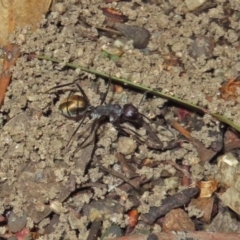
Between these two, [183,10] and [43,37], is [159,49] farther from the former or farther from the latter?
[43,37]

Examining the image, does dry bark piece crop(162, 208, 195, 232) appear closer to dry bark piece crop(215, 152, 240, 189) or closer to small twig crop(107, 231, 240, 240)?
small twig crop(107, 231, 240, 240)

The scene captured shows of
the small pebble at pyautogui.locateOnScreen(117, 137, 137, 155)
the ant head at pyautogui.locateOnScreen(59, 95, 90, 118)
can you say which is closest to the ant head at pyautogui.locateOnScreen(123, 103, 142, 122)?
the small pebble at pyautogui.locateOnScreen(117, 137, 137, 155)

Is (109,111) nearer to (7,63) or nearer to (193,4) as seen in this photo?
(7,63)

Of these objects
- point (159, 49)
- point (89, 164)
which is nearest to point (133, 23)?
point (159, 49)

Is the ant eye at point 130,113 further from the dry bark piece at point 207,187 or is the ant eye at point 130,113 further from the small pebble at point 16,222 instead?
the small pebble at point 16,222

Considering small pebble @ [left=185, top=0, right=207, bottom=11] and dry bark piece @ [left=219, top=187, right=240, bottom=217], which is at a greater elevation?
small pebble @ [left=185, top=0, right=207, bottom=11]

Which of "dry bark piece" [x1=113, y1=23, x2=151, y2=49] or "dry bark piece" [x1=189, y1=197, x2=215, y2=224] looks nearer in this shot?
"dry bark piece" [x1=189, y1=197, x2=215, y2=224]

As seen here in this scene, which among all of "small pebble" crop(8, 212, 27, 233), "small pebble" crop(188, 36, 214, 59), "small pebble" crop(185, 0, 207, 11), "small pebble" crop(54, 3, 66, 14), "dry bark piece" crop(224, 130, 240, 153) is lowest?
"small pebble" crop(8, 212, 27, 233)
